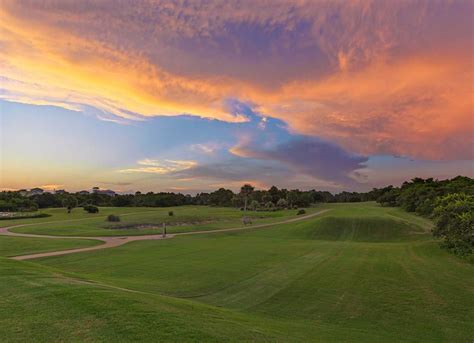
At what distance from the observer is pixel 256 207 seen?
12175cm

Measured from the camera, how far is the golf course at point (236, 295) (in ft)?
25.3

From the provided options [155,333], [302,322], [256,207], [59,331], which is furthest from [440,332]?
[256,207]

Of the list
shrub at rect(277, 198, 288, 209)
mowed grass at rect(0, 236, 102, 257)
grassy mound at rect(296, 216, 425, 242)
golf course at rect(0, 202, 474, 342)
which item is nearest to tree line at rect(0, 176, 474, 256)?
shrub at rect(277, 198, 288, 209)

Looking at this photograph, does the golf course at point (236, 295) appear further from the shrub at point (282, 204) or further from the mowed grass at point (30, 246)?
the shrub at point (282, 204)

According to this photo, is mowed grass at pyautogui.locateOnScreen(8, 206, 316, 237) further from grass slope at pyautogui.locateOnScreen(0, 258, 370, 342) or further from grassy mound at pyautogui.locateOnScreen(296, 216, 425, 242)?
grass slope at pyautogui.locateOnScreen(0, 258, 370, 342)

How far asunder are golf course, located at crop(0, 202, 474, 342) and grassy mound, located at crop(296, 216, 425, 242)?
1434 centimetres

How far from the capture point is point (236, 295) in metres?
15.0

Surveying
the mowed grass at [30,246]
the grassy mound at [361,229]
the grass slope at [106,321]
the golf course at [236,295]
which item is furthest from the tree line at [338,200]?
the mowed grass at [30,246]

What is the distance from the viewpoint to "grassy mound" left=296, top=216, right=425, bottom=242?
148 ft

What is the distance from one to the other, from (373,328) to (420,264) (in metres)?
13.7

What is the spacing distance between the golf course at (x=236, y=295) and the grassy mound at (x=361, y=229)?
47.0ft

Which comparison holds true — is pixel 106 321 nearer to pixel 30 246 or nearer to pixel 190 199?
pixel 30 246

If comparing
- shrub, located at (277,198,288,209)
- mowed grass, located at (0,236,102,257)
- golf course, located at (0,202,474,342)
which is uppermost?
shrub, located at (277,198,288,209)

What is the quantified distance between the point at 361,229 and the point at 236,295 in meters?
39.2
